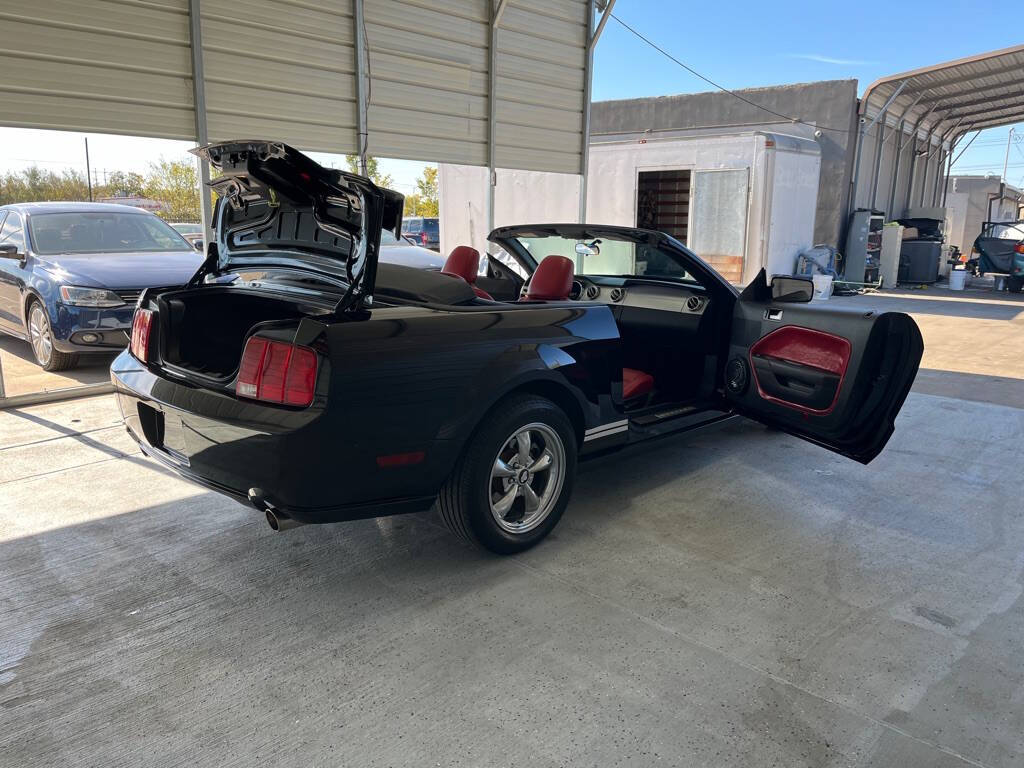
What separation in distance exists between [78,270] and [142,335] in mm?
3840

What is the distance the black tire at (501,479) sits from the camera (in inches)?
118

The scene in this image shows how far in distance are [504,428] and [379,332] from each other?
706mm

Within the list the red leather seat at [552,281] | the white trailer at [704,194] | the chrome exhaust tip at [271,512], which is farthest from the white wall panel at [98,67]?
the white trailer at [704,194]

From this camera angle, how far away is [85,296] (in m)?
6.18

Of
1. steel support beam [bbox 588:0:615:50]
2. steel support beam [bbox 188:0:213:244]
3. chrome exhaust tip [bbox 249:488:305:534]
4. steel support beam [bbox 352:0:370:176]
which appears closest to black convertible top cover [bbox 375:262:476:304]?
chrome exhaust tip [bbox 249:488:305:534]

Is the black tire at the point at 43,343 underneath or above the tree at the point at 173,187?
underneath

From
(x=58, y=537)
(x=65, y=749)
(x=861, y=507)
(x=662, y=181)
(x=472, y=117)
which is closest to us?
(x=65, y=749)

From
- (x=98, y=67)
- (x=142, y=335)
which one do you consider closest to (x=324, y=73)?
(x=98, y=67)

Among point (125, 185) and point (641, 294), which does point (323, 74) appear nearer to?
point (641, 294)

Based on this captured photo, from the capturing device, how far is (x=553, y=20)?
948 centimetres

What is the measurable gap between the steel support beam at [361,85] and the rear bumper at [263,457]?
17.6 ft

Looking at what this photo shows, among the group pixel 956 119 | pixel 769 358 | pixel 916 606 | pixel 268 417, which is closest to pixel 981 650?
pixel 916 606

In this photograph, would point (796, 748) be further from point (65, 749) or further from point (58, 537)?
point (58, 537)

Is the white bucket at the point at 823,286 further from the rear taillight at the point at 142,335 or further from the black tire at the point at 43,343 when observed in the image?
the rear taillight at the point at 142,335
